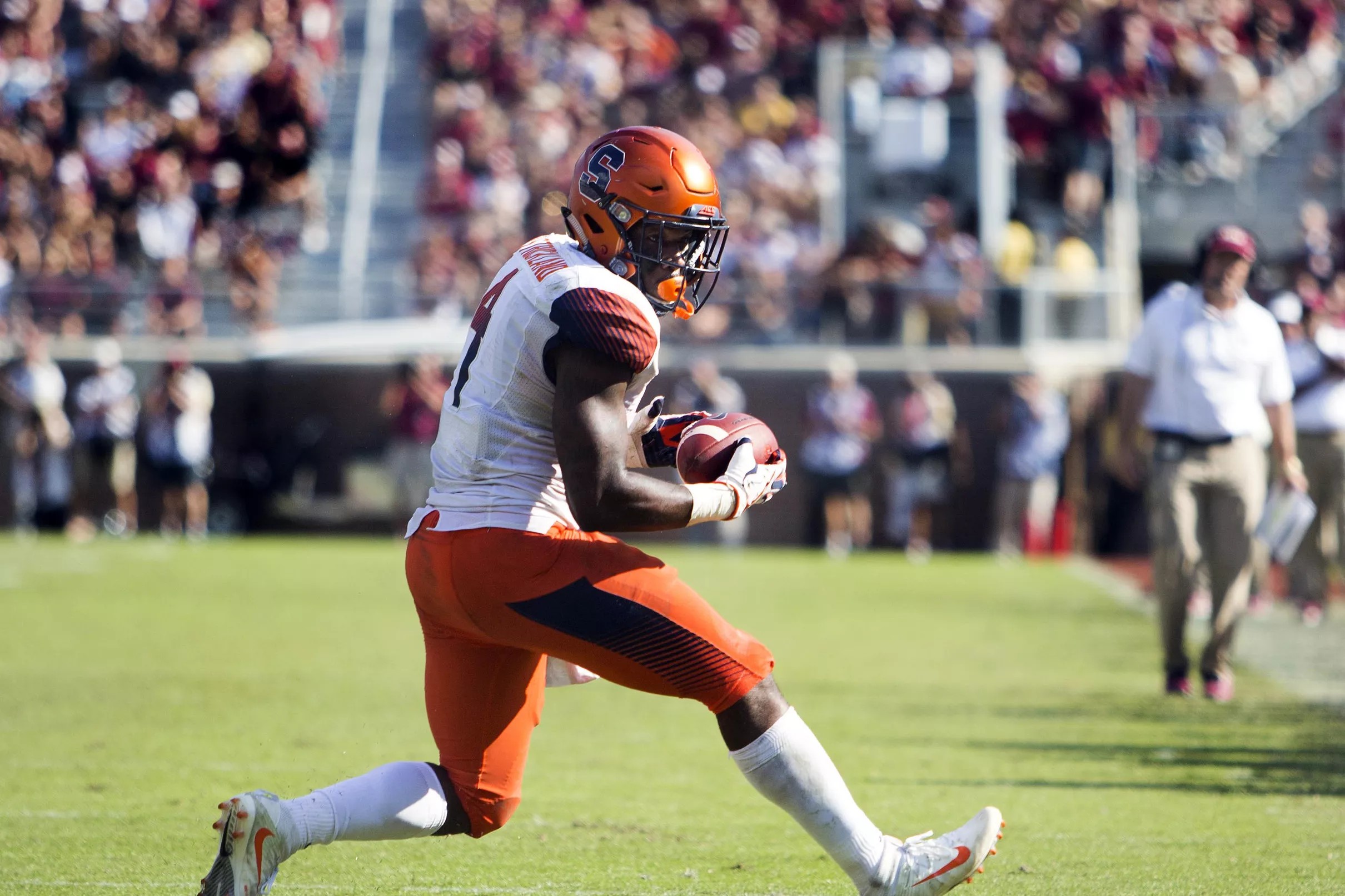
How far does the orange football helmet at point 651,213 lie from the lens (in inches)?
154

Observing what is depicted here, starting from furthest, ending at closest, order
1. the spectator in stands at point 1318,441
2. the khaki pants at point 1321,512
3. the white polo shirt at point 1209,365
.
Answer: the khaki pants at point 1321,512 < the spectator in stands at point 1318,441 < the white polo shirt at point 1209,365

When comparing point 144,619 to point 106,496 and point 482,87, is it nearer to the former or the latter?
point 106,496

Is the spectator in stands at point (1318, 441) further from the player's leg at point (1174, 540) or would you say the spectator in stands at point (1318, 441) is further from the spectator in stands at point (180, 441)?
the spectator in stands at point (180, 441)

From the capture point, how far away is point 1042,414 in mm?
17109

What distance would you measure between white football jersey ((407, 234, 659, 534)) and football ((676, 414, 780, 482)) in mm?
157

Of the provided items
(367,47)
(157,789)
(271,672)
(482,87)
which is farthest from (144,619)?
(367,47)

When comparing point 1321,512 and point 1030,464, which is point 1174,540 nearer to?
point 1321,512

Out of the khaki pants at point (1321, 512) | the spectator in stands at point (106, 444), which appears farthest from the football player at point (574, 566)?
the spectator in stands at point (106, 444)

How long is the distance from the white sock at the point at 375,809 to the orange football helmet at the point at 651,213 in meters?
1.17

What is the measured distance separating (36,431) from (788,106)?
8626 mm

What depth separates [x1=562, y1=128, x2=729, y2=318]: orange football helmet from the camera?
12.9 feet

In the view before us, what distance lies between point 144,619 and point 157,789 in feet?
17.4

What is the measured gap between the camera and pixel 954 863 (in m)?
3.77

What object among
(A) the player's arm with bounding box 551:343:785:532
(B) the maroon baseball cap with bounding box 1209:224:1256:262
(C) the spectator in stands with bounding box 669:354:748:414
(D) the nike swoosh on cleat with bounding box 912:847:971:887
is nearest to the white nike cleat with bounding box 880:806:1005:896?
(D) the nike swoosh on cleat with bounding box 912:847:971:887
